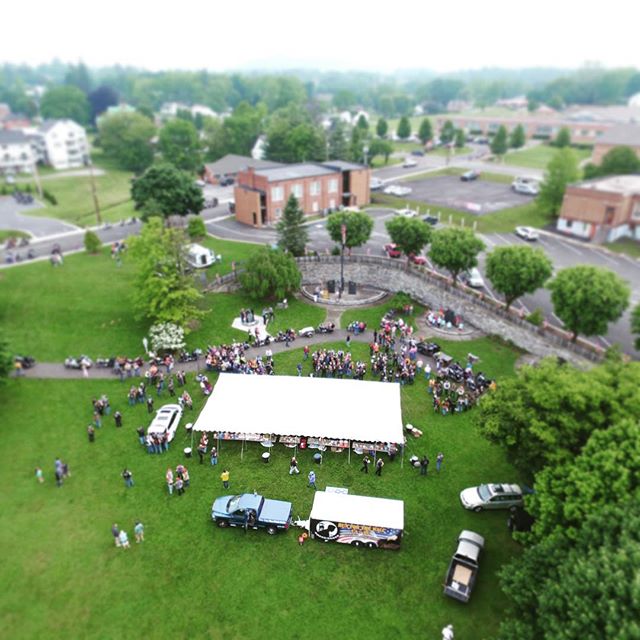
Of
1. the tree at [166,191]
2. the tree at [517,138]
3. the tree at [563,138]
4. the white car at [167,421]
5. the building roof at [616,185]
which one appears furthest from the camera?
the tree at [563,138]

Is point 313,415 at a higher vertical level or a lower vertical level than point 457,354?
higher

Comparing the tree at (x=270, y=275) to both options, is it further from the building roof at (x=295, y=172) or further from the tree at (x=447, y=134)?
the tree at (x=447, y=134)

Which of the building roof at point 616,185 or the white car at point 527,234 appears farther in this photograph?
the building roof at point 616,185

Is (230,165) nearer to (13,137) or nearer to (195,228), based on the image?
(195,228)

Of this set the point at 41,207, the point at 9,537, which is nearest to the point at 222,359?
the point at 9,537

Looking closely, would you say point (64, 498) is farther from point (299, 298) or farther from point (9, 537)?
point (299, 298)

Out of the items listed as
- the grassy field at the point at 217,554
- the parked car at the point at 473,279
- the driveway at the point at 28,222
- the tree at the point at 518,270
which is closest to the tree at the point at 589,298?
the tree at the point at 518,270
